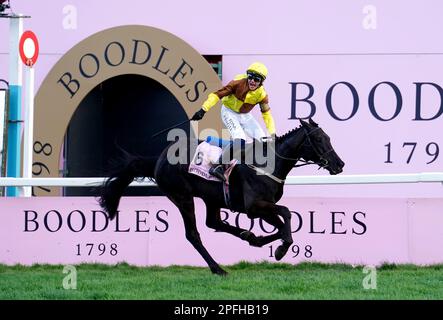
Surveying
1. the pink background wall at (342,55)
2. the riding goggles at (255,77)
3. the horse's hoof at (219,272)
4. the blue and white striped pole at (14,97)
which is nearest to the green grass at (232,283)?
the horse's hoof at (219,272)

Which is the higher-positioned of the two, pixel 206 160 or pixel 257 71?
pixel 257 71

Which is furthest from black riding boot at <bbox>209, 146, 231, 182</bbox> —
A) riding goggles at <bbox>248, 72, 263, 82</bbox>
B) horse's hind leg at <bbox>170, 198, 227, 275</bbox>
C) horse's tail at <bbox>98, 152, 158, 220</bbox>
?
horse's tail at <bbox>98, 152, 158, 220</bbox>

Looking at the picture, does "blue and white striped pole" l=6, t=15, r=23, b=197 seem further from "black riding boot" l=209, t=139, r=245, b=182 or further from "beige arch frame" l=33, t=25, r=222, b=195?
"black riding boot" l=209, t=139, r=245, b=182

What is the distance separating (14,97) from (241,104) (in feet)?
9.91

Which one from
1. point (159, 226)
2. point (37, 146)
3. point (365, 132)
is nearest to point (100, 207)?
point (159, 226)

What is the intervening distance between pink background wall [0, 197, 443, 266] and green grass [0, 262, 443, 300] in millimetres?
184

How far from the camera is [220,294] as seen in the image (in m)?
7.44

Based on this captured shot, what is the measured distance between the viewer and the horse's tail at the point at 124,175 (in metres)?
9.35

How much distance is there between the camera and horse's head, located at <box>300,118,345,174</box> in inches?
340

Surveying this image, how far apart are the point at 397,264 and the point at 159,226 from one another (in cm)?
231

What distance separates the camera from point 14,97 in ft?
35.9

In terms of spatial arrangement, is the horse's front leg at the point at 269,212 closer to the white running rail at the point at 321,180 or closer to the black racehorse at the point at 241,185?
the black racehorse at the point at 241,185

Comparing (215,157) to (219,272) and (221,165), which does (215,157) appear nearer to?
(221,165)

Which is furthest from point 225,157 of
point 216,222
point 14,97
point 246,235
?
point 14,97
